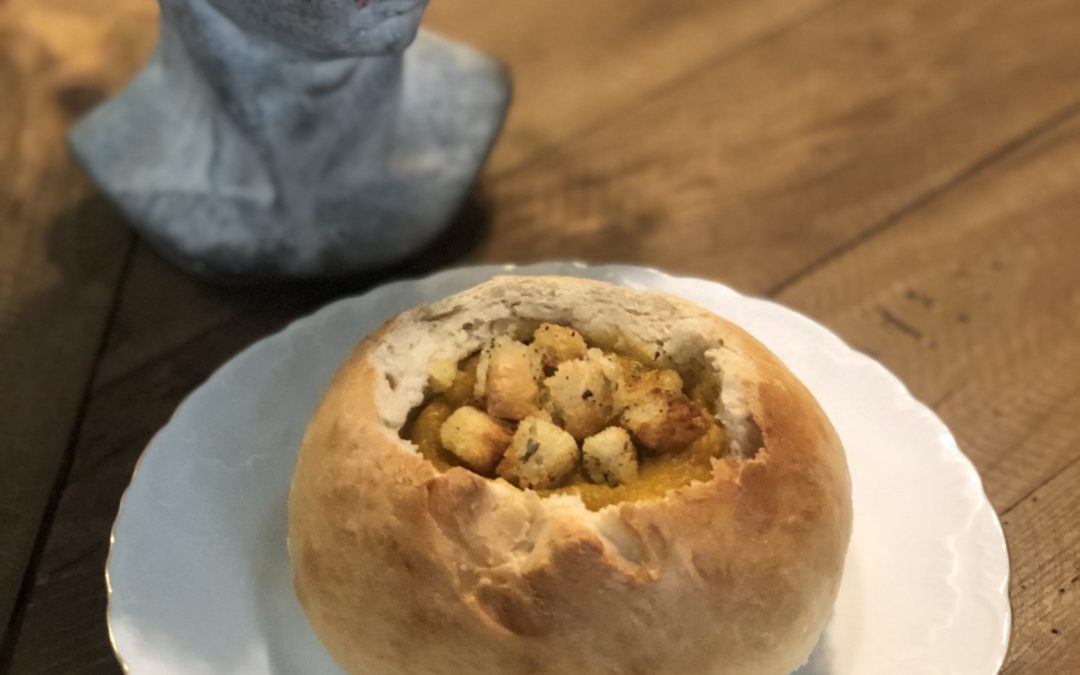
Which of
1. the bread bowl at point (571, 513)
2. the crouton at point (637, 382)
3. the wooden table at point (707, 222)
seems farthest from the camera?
the wooden table at point (707, 222)

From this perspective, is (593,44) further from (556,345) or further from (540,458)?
(540,458)

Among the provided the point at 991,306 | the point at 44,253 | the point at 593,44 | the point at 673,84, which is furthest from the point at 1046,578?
the point at 44,253

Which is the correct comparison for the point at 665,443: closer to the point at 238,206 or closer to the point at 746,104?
the point at 238,206

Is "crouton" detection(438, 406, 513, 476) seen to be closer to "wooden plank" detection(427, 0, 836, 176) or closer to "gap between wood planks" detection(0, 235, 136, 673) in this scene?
"gap between wood planks" detection(0, 235, 136, 673)

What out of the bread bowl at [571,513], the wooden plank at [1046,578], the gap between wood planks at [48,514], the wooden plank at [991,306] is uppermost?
the bread bowl at [571,513]

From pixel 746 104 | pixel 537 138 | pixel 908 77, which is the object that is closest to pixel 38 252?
pixel 537 138

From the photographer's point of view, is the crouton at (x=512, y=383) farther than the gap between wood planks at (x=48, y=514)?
No

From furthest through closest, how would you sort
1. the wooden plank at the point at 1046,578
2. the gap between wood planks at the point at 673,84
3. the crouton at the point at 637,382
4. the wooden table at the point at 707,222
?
1. the gap between wood planks at the point at 673,84
2. the wooden table at the point at 707,222
3. the wooden plank at the point at 1046,578
4. the crouton at the point at 637,382

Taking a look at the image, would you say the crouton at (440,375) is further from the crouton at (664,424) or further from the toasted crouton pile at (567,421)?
the crouton at (664,424)

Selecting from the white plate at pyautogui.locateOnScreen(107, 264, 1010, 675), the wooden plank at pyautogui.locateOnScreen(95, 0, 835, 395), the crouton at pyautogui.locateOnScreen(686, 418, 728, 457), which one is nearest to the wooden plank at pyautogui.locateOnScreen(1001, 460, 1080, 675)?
the white plate at pyautogui.locateOnScreen(107, 264, 1010, 675)

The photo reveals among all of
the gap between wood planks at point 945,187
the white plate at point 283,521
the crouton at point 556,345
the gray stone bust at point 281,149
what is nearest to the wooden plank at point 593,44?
the gray stone bust at point 281,149
